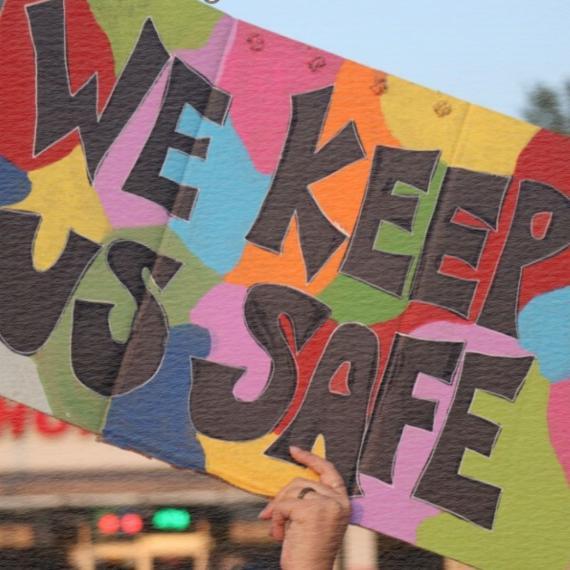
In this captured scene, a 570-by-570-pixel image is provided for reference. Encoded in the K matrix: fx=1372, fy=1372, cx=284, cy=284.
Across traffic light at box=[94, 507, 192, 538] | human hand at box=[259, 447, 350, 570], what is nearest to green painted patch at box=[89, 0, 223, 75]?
human hand at box=[259, 447, 350, 570]

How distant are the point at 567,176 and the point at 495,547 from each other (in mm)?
782

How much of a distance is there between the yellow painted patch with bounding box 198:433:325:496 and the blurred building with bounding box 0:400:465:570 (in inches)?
293

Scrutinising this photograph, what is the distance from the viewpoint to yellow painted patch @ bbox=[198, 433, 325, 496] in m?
2.72

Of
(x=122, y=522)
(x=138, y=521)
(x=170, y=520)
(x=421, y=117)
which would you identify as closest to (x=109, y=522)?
(x=122, y=522)

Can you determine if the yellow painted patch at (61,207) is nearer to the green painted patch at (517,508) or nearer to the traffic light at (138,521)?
the green painted patch at (517,508)

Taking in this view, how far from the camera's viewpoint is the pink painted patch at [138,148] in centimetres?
280

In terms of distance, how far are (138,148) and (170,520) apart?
26.4 feet

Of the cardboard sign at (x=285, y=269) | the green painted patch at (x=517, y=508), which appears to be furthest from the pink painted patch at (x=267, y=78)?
the green painted patch at (x=517, y=508)

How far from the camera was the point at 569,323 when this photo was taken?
111 inches

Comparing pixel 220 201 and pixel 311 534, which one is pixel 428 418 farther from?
pixel 220 201

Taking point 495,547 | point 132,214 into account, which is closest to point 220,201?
point 132,214

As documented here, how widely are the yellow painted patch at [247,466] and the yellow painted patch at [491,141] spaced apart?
2.36 feet

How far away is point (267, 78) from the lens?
112 inches

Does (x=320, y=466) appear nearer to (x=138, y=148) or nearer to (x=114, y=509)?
(x=138, y=148)
